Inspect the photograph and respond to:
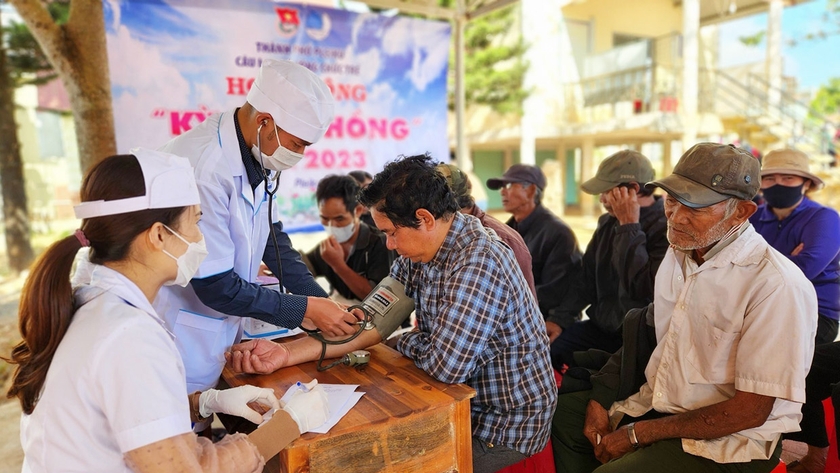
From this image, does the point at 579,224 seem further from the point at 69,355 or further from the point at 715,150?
the point at 69,355

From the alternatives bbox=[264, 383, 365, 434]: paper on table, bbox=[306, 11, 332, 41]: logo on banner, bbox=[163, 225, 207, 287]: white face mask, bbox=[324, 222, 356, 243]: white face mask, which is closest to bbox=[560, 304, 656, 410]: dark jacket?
bbox=[264, 383, 365, 434]: paper on table

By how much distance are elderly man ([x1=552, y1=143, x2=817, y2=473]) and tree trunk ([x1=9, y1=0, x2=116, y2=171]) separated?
3.52m

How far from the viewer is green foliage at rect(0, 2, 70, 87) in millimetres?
6637

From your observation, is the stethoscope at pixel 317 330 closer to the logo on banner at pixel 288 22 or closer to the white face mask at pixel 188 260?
the white face mask at pixel 188 260

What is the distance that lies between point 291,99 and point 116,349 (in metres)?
1.10

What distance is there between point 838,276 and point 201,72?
161 inches

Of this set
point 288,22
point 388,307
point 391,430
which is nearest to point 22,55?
point 288,22

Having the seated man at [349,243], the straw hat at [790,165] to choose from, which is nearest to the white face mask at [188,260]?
the seated man at [349,243]

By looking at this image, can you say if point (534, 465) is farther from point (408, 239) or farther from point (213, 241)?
point (213, 241)

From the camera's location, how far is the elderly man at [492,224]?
2.35 meters

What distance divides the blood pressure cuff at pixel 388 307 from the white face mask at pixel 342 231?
4.09 feet

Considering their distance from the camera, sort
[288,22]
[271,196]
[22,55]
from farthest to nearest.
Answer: [22,55], [288,22], [271,196]

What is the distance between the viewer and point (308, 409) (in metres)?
1.37

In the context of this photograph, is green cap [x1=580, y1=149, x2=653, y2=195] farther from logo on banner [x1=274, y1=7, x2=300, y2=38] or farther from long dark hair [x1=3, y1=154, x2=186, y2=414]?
logo on banner [x1=274, y1=7, x2=300, y2=38]
